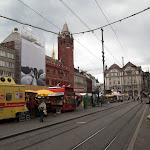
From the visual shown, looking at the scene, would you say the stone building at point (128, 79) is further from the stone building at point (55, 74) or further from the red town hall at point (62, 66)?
the stone building at point (55, 74)

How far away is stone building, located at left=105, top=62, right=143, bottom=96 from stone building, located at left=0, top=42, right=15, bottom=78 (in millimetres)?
66736

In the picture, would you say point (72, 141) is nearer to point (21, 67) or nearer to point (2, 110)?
point (2, 110)

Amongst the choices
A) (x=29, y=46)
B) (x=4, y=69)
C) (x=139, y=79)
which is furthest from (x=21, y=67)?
(x=139, y=79)

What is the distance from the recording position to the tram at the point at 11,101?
12602mm

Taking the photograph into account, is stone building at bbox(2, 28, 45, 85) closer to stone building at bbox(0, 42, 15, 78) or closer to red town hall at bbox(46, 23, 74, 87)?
stone building at bbox(0, 42, 15, 78)

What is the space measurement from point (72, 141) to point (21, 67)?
39.9 m

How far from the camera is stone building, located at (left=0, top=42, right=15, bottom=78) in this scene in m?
41.0

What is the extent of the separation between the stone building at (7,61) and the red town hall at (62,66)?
15.7m

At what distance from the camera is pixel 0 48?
4103cm

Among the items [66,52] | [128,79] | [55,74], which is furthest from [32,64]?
[128,79]

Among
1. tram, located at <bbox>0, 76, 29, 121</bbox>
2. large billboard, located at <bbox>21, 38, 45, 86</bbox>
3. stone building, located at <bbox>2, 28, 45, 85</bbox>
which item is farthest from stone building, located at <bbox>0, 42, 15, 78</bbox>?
tram, located at <bbox>0, 76, 29, 121</bbox>

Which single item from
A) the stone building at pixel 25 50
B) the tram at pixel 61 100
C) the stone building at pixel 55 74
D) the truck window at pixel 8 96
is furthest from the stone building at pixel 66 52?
the truck window at pixel 8 96

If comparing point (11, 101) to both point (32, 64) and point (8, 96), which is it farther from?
point (32, 64)

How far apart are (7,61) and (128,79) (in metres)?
72.8
